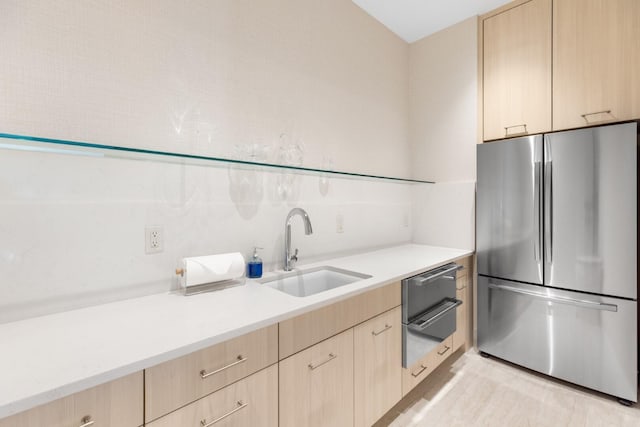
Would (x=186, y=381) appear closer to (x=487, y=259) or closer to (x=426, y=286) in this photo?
(x=426, y=286)

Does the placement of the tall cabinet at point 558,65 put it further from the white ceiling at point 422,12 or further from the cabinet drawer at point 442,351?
the cabinet drawer at point 442,351


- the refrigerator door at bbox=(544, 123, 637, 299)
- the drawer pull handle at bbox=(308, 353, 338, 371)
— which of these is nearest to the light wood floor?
the refrigerator door at bbox=(544, 123, 637, 299)

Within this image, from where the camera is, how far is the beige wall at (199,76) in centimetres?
102

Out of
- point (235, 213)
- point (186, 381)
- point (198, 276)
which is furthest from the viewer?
point (235, 213)

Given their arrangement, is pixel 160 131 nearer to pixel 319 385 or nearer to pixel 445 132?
pixel 319 385

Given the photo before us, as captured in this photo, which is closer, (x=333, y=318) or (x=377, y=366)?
(x=333, y=318)

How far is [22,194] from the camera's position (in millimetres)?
968

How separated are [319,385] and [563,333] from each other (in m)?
1.80

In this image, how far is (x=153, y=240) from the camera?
4.06 feet

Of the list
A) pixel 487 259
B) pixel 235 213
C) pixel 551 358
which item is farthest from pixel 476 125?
pixel 235 213

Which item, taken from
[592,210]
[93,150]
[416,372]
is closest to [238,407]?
[93,150]

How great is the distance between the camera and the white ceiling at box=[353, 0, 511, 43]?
7.40 ft

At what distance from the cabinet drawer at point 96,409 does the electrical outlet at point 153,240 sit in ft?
2.04

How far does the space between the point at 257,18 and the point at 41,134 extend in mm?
1179
